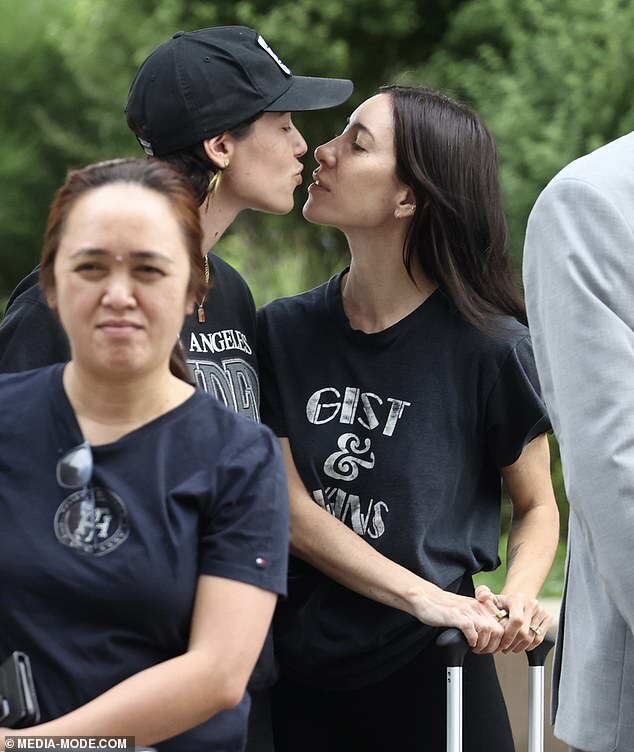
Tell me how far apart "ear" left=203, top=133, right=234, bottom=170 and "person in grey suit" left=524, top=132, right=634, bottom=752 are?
91 cm

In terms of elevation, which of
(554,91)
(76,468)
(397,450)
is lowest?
(397,450)

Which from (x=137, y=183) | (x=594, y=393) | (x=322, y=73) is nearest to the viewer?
(x=594, y=393)

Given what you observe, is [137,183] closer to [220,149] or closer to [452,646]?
[220,149]

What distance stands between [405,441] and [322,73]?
10.1m

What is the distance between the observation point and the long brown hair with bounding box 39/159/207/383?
1982 mm

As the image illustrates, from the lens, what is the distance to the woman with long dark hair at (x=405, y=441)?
2787 mm

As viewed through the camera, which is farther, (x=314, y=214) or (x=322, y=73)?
(x=322, y=73)

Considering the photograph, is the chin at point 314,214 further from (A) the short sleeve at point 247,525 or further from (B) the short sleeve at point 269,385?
(A) the short sleeve at point 247,525

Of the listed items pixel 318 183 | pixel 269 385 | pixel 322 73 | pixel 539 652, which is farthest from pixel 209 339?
pixel 322 73

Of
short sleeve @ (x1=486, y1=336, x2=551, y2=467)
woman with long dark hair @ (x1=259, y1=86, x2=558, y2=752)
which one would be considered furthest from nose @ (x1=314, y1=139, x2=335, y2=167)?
short sleeve @ (x1=486, y1=336, x2=551, y2=467)

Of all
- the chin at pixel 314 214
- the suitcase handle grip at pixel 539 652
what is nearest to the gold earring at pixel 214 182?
the chin at pixel 314 214

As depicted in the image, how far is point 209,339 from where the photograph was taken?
2.67 m

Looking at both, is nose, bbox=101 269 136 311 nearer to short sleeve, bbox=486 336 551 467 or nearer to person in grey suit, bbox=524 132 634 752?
person in grey suit, bbox=524 132 634 752

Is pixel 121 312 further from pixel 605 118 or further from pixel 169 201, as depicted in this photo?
pixel 605 118
